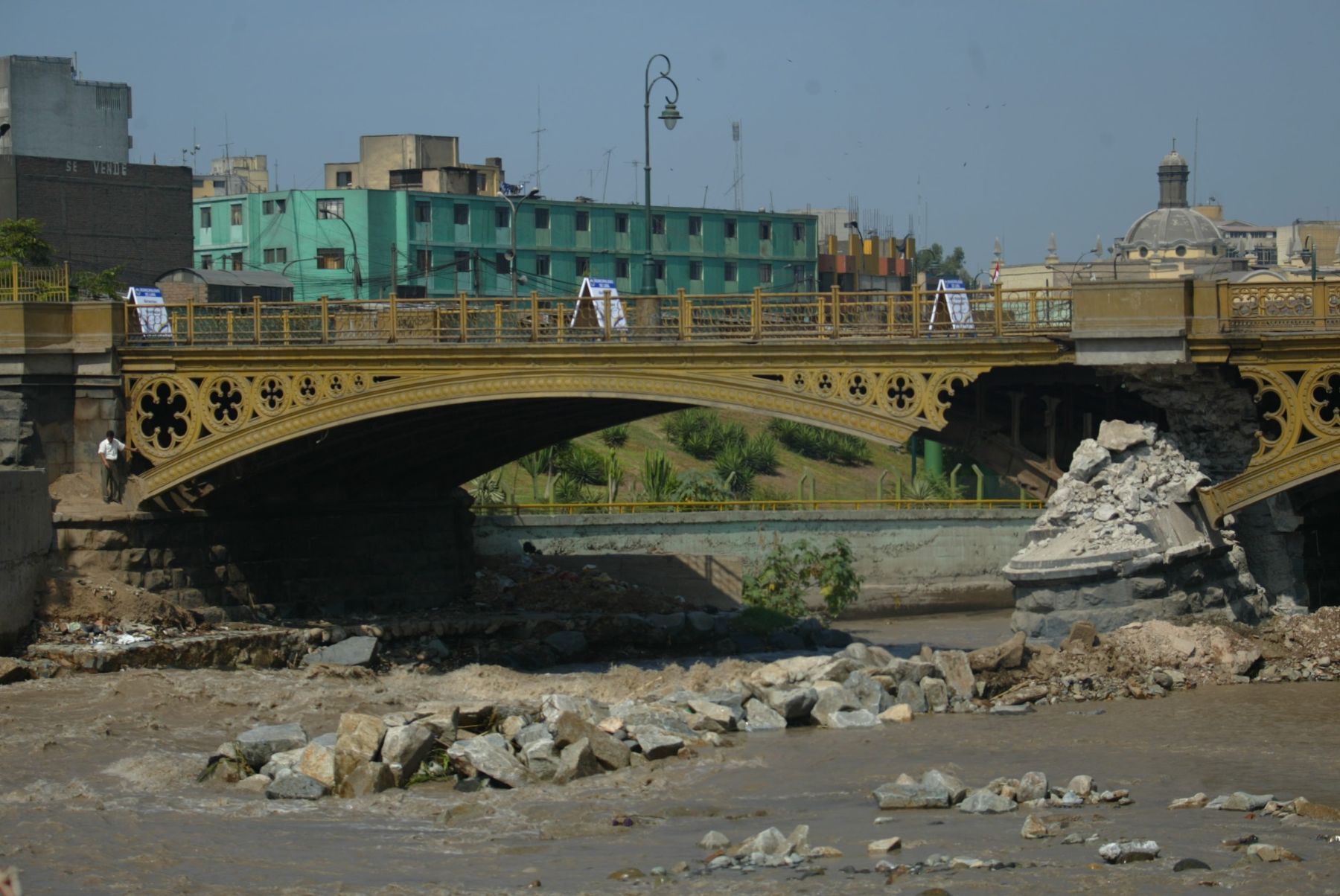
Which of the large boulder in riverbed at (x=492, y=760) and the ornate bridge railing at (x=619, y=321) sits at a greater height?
the ornate bridge railing at (x=619, y=321)

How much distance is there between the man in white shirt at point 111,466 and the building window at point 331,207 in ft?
122

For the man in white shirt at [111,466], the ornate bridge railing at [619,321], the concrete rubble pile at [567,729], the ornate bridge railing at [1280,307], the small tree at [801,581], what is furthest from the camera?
the small tree at [801,581]

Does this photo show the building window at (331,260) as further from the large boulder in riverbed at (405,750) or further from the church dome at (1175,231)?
the large boulder in riverbed at (405,750)

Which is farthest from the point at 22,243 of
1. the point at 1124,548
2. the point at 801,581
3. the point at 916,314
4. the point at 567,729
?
the point at 1124,548

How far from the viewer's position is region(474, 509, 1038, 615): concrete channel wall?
1890 inches

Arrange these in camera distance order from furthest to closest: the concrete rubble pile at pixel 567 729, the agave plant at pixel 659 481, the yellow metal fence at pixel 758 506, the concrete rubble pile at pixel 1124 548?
1. the agave plant at pixel 659 481
2. the yellow metal fence at pixel 758 506
3. the concrete rubble pile at pixel 1124 548
4. the concrete rubble pile at pixel 567 729

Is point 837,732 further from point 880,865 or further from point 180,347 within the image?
point 180,347

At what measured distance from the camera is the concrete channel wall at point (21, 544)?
30766mm

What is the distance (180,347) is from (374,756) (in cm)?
1270

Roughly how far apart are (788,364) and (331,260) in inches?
1733

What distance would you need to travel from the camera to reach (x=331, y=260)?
7150cm

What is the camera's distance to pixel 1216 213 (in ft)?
345

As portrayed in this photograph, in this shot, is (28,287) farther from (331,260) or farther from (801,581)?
(331,260)

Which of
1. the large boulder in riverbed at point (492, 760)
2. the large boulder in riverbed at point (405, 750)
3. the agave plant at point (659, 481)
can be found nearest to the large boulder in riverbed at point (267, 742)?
the large boulder in riverbed at point (405, 750)
